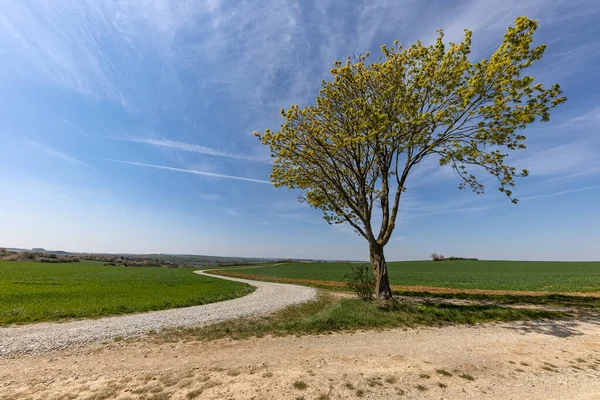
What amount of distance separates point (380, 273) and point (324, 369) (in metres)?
10.6

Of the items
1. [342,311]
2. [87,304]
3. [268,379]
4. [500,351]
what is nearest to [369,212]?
[342,311]

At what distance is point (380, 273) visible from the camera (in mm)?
16312

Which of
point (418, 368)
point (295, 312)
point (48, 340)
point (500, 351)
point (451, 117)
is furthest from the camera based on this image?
point (295, 312)

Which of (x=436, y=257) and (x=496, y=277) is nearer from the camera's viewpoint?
(x=496, y=277)

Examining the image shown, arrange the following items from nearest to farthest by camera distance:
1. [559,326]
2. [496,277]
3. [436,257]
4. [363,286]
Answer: [559,326]
[363,286]
[496,277]
[436,257]

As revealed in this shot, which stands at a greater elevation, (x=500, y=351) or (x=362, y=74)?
(x=362, y=74)

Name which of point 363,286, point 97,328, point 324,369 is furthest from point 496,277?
point 97,328

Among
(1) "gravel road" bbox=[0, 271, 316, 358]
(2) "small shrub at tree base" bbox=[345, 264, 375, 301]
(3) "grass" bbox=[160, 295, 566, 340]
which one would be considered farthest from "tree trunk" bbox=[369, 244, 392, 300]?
(1) "gravel road" bbox=[0, 271, 316, 358]

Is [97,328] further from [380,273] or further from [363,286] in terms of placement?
[380,273]

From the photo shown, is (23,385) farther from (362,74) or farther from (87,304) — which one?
(362,74)

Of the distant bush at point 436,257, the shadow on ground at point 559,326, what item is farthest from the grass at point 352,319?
the distant bush at point 436,257

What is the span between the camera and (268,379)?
20.2ft

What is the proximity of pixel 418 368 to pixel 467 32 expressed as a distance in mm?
15162

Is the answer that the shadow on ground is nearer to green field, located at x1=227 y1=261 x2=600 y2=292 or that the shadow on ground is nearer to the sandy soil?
the sandy soil
